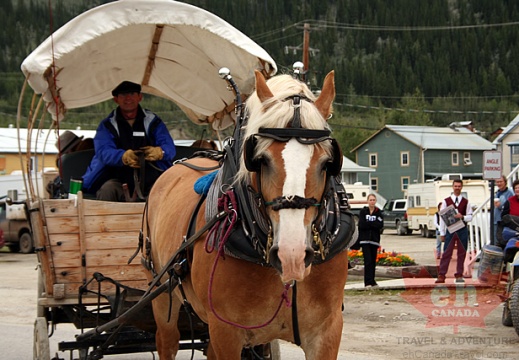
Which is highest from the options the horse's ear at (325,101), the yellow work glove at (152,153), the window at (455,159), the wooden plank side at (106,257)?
the window at (455,159)

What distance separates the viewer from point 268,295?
4.21m

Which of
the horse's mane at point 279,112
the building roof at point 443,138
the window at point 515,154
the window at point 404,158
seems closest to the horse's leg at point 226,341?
the horse's mane at point 279,112

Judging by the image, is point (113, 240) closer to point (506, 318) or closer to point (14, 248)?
point (506, 318)

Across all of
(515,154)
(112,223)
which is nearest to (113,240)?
(112,223)

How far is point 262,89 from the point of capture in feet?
13.5

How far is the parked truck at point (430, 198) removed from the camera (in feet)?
108

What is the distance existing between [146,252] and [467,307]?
21.9 ft

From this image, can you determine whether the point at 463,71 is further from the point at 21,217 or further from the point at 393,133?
the point at 21,217

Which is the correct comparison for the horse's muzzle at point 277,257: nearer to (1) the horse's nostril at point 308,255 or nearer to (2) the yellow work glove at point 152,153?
(1) the horse's nostril at point 308,255

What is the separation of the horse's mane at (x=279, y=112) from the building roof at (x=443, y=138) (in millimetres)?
67165

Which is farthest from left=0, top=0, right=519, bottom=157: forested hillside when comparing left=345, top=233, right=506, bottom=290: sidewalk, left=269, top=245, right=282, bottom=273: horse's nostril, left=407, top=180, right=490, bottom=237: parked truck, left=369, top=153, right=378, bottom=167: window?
left=269, top=245, right=282, bottom=273: horse's nostril

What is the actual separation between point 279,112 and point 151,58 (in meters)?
4.24

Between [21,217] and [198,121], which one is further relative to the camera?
[21,217]

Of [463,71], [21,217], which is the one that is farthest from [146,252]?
[463,71]
